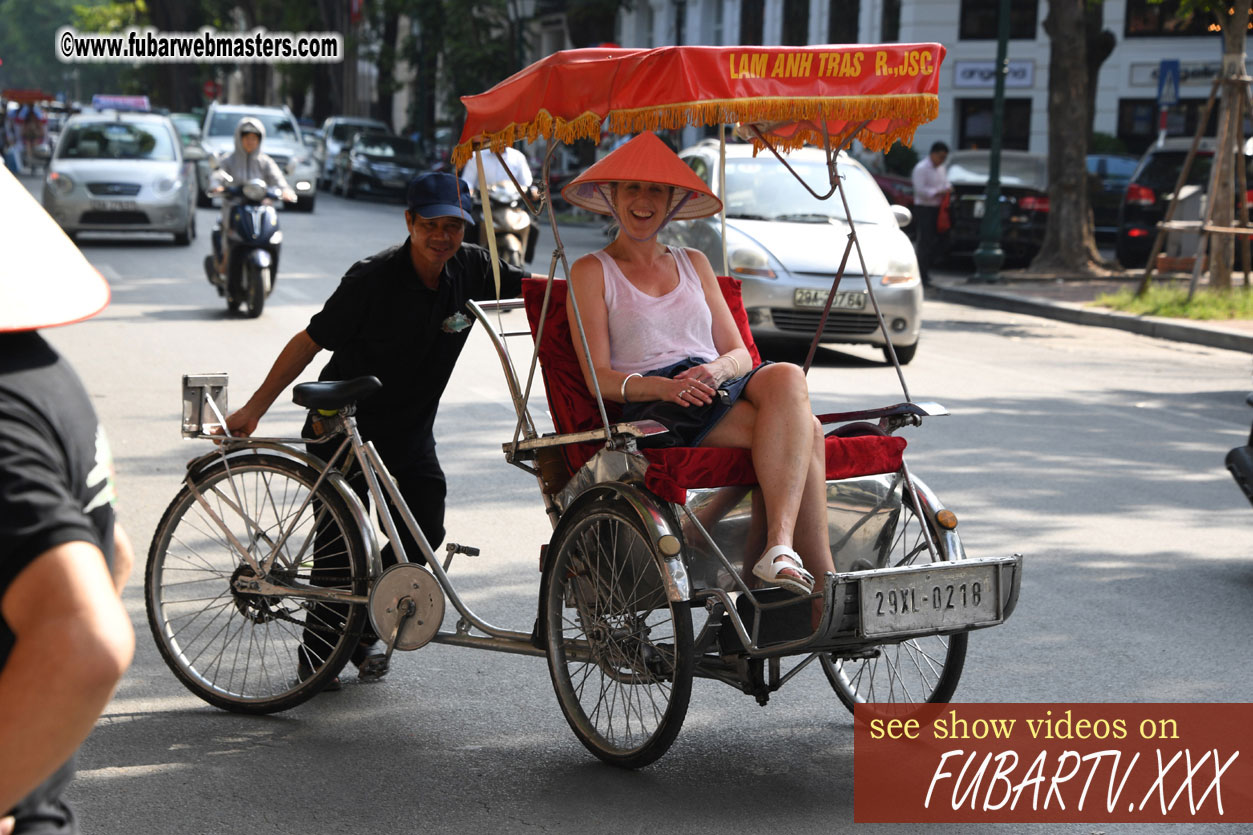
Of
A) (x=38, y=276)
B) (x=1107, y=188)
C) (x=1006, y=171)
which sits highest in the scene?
(x=38, y=276)

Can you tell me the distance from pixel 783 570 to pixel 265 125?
31.6 m

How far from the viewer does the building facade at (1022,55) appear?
36219mm

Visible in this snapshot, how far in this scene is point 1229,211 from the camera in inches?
657

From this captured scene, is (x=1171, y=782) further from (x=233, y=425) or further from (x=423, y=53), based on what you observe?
(x=423, y=53)

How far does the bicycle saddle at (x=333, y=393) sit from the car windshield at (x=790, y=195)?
881 cm

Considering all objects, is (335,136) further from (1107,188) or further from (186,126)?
(1107,188)

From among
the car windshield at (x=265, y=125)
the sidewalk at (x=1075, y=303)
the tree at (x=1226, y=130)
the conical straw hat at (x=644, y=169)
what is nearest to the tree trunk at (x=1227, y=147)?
the tree at (x=1226, y=130)

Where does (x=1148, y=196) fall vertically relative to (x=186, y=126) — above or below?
below

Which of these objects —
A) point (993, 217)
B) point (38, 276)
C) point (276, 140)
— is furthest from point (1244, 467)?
point (276, 140)

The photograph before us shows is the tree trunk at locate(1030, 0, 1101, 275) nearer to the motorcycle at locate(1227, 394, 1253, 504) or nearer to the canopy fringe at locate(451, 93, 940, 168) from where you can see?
the motorcycle at locate(1227, 394, 1253, 504)

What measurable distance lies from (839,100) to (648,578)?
1.45 m

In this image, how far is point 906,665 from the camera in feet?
15.6

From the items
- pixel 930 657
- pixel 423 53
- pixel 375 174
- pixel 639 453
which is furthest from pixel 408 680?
pixel 423 53

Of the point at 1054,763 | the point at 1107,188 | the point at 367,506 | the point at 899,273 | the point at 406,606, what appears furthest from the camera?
the point at 1107,188
